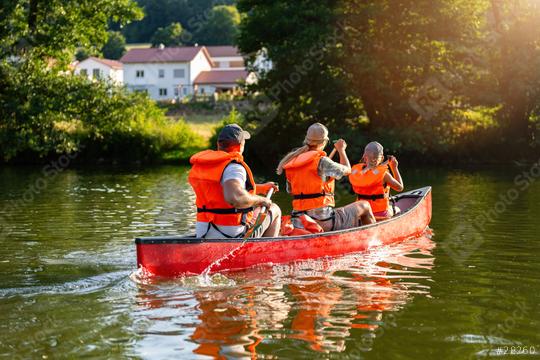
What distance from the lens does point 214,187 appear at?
973 centimetres

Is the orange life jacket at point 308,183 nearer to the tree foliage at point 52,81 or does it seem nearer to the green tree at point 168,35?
the tree foliage at point 52,81

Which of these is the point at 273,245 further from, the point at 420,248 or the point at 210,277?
the point at 420,248

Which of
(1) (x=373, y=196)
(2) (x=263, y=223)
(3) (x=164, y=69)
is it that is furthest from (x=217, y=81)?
(2) (x=263, y=223)

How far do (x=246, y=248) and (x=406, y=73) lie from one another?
22.9m

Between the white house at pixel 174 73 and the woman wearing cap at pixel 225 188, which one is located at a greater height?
the white house at pixel 174 73

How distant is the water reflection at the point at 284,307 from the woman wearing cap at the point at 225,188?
64cm

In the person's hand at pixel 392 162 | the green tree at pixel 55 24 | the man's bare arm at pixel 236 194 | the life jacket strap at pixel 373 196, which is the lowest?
the life jacket strap at pixel 373 196

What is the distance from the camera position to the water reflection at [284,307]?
7.30m

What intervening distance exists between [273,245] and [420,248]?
2.99 m

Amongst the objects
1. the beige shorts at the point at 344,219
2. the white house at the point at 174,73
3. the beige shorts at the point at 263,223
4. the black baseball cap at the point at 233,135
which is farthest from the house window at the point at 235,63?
the black baseball cap at the point at 233,135

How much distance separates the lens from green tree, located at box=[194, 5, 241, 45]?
351 ft

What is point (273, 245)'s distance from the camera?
1058cm

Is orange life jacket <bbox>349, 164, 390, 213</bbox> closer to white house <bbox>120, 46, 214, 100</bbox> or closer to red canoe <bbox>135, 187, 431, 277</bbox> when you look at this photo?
red canoe <bbox>135, 187, 431, 277</bbox>

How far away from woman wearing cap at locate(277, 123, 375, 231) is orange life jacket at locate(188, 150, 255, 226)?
48.0 inches
